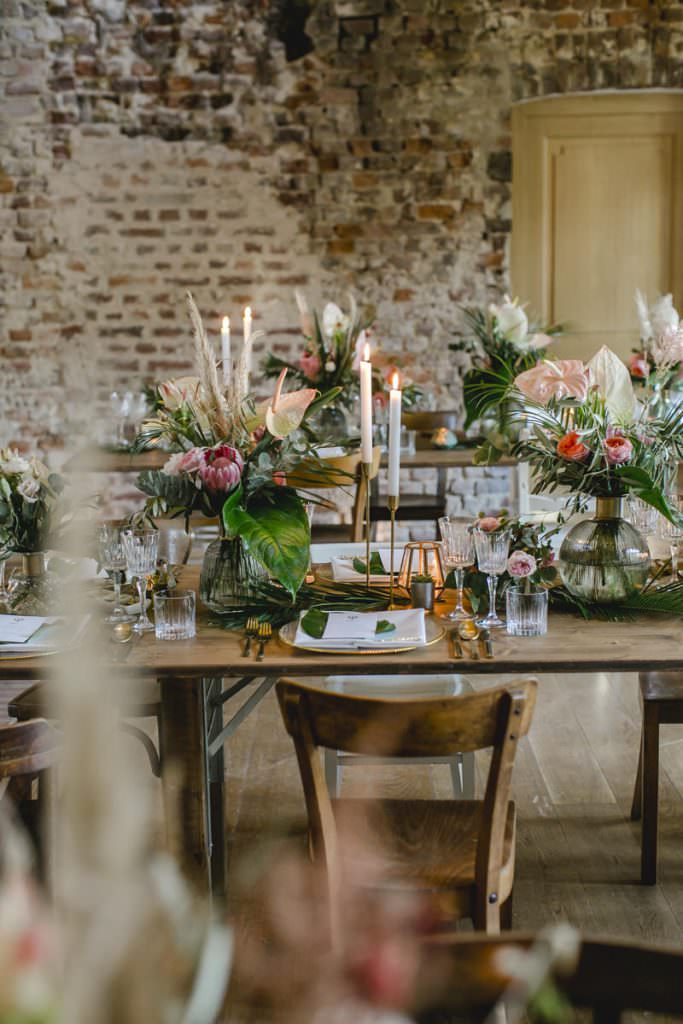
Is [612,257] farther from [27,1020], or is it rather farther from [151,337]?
[27,1020]

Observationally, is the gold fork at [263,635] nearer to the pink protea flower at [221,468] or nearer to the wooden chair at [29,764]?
the pink protea flower at [221,468]

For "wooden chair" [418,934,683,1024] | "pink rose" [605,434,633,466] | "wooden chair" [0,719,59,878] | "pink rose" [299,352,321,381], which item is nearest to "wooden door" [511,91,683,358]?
"pink rose" [299,352,321,381]

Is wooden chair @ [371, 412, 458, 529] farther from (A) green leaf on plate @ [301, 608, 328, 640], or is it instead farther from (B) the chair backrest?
(B) the chair backrest

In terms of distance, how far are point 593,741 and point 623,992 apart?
2.59m

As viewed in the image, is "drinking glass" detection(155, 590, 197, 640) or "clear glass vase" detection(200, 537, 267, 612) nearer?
"drinking glass" detection(155, 590, 197, 640)

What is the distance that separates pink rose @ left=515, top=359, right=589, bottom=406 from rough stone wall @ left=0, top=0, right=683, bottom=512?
373 centimetres

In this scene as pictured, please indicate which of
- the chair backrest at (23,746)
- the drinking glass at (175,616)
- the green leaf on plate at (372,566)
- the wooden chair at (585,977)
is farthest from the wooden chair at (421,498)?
the wooden chair at (585,977)

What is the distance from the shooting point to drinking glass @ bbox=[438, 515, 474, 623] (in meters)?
2.26

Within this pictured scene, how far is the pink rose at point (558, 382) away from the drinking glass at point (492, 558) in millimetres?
306

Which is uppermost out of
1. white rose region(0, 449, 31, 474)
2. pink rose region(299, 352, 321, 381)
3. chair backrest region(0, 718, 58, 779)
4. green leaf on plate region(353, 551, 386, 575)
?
pink rose region(299, 352, 321, 381)

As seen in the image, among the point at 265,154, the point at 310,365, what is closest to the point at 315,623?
the point at 310,365

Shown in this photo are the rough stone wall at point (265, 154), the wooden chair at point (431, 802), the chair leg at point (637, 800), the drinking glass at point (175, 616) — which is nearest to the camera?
the wooden chair at point (431, 802)

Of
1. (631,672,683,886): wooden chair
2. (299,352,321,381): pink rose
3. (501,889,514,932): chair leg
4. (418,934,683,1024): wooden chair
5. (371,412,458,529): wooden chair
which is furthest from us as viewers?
(371,412,458,529): wooden chair

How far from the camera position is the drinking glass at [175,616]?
2.17 m
